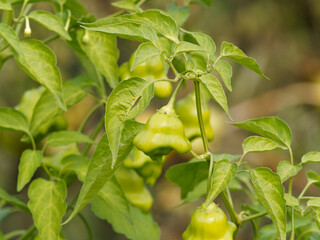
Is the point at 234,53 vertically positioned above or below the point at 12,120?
above

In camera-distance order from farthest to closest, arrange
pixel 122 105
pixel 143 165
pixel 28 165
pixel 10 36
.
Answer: pixel 143 165
pixel 28 165
pixel 10 36
pixel 122 105

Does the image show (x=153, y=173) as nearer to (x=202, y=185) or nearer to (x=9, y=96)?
(x=202, y=185)

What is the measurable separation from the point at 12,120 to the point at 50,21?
0.18m

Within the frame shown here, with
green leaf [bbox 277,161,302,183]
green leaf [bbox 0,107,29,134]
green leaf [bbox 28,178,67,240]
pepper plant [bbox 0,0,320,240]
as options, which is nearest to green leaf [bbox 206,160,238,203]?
pepper plant [bbox 0,0,320,240]

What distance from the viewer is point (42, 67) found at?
828 mm

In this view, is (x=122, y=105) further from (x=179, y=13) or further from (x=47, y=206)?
(x=179, y=13)

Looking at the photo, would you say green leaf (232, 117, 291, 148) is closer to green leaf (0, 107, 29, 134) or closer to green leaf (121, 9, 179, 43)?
green leaf (121, 9, 179, 43)

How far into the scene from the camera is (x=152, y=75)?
948mm

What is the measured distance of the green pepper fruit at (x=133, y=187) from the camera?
1.08 m

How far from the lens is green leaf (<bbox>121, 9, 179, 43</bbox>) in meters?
0.72

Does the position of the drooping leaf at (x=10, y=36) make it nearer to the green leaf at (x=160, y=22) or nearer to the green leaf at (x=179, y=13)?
the green leaf at (x=160, y=22)

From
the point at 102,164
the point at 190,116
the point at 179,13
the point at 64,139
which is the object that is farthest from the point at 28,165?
the point at 179,13

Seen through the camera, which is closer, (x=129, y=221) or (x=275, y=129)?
(x=275, y=129)

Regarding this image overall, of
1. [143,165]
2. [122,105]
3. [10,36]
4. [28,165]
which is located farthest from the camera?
[143,165]
